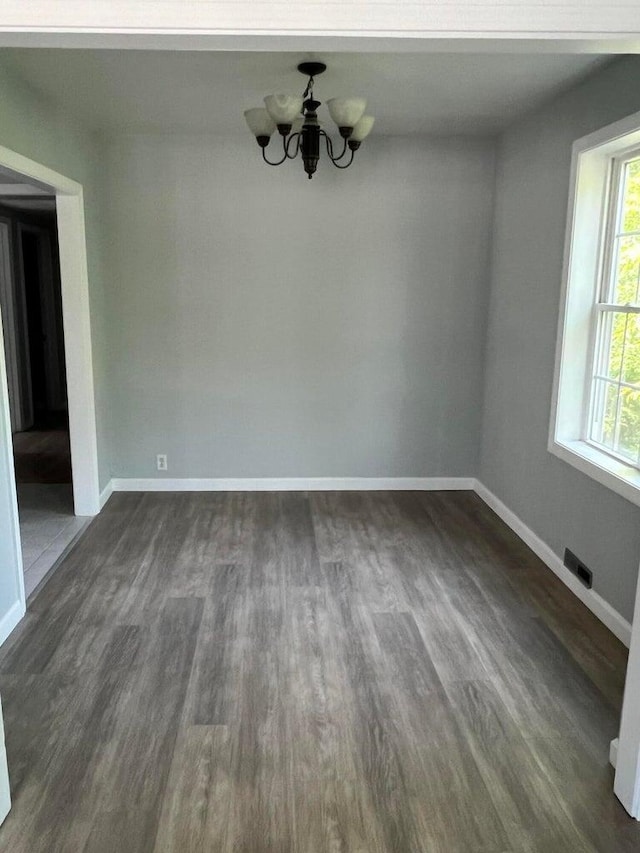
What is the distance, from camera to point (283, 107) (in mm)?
3096

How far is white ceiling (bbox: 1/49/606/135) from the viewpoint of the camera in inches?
116

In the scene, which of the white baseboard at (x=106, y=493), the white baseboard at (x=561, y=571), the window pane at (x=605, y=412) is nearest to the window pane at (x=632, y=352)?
the window pane at (x=605, y=412)

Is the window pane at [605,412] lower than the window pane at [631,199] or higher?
lower

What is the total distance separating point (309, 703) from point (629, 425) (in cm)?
194

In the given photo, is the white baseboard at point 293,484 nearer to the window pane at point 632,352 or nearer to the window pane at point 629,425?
the window pane at point 629,425

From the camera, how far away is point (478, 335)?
487cm

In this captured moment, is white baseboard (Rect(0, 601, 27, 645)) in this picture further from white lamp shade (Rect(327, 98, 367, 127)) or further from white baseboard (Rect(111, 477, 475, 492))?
white lamp shade (Rect(327, 98, 367, 127))

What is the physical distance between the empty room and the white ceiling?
0.03 m

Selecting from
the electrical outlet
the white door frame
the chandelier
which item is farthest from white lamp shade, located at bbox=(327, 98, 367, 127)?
the electrical outlet

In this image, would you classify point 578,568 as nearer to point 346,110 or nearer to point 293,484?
point 293,484

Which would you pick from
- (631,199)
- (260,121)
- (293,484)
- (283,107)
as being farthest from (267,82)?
(293,484)

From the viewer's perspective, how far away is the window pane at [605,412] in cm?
329

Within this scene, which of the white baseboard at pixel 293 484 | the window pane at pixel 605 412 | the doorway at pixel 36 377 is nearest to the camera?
the window pane at pixel 605 412

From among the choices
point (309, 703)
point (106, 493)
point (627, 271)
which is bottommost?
point (309, 703)
